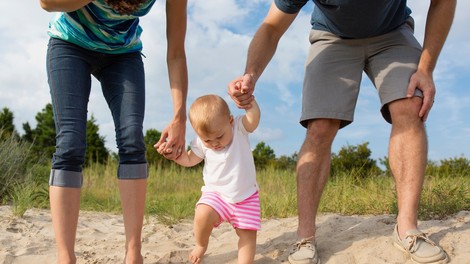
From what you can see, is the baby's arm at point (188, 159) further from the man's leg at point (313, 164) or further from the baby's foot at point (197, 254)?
the man's leg at point (313, 164)

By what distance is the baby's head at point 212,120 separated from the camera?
3041mm

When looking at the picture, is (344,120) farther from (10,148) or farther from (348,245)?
(10,148)

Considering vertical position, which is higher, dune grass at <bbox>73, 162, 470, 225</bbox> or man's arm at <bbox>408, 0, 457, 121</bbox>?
man's arm at <bbox>408, 0, 457, 121</bbox>

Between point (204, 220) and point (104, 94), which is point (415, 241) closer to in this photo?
point (204, 220)

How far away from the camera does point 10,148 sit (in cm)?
852

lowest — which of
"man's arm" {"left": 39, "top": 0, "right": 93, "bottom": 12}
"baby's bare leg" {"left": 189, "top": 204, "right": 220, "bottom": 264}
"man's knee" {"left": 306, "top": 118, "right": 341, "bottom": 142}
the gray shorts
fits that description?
"baby's bare leg" {"left": 189, "top": 204, "right": 220, "bottom": 264}

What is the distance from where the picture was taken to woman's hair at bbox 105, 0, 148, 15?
3.07 meters

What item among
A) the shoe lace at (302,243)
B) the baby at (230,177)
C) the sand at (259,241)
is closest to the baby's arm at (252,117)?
the baby at (230,177)

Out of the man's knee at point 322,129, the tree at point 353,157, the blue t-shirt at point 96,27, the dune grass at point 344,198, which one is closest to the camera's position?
the blue t-shirt at point 96,27

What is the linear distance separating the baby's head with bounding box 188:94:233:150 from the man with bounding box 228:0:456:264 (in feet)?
0.91

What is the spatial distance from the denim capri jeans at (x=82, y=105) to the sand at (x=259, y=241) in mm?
930

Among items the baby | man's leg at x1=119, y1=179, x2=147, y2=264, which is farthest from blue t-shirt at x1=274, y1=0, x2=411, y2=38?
man's leg at x1=119, y1=179, x2=147, y2=264

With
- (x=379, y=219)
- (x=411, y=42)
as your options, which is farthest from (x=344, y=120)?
(x=379, y=219)

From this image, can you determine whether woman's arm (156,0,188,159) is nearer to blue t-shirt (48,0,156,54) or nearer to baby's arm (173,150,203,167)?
baby's arm (173,150,203,167)
